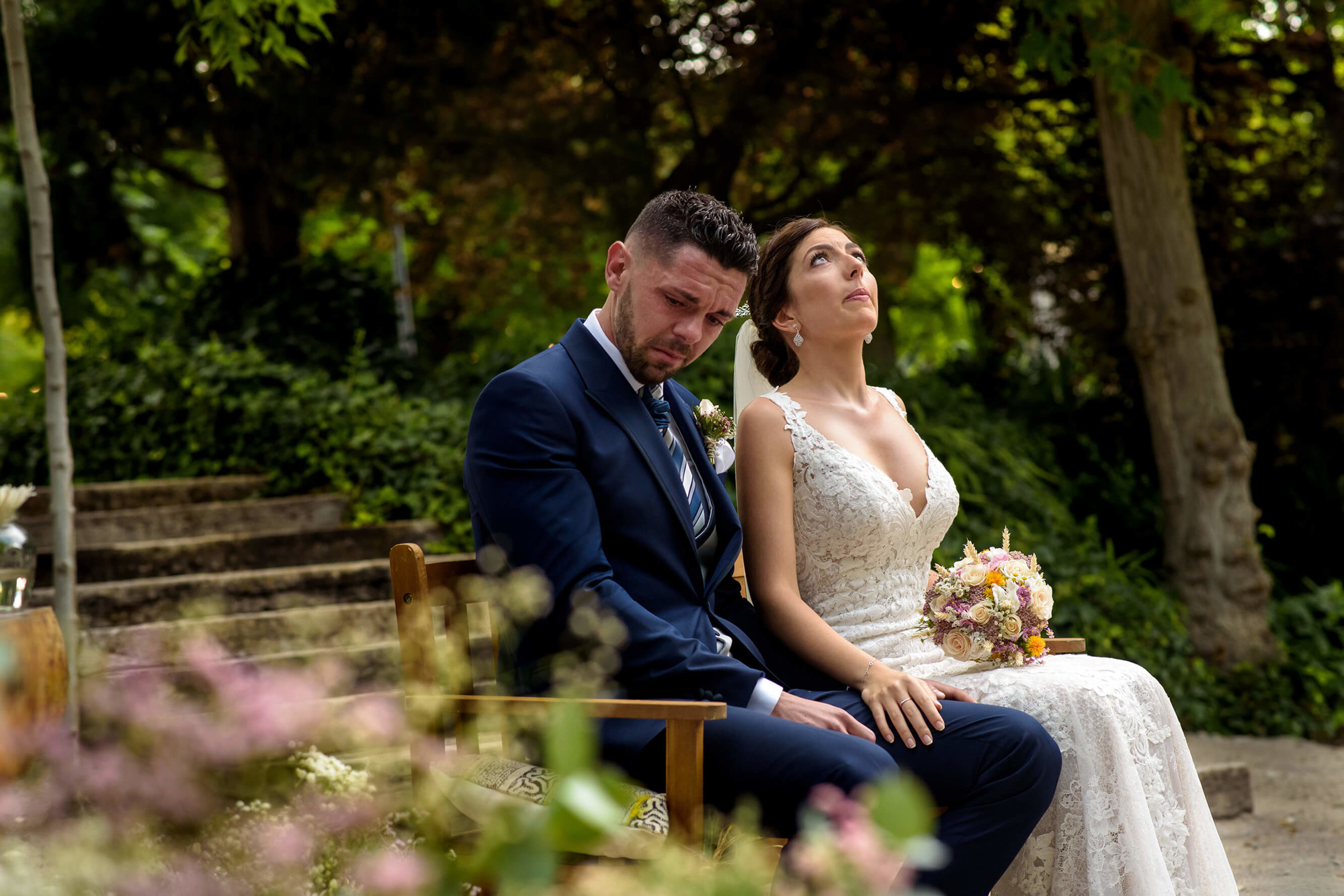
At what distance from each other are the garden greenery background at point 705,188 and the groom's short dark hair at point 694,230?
3.93 m

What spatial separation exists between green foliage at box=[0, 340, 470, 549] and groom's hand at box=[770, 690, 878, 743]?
4022 mm

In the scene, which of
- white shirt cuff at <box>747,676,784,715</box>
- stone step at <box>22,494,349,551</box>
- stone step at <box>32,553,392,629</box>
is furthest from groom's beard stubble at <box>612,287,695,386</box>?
stone step at <box>22,494,349,551</box>

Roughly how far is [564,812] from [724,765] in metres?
1.86

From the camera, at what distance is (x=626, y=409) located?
2.67 metres

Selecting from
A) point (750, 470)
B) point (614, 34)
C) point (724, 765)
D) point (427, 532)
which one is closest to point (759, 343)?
point (750, 470)

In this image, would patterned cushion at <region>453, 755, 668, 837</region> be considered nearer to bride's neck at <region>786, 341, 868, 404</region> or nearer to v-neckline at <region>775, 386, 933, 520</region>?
v-neckline at <region>775, 386, 933, 520</region>

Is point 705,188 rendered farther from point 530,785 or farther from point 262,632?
point 530,785

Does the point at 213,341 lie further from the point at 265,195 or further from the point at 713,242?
the point at 713,242

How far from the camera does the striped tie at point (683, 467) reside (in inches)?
110

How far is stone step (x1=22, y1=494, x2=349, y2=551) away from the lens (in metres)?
6.15

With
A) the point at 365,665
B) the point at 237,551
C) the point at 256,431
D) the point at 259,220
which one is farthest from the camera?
the point at 259,220

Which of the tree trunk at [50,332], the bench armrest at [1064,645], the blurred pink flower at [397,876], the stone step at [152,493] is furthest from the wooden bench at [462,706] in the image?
the stone step at [152,493]

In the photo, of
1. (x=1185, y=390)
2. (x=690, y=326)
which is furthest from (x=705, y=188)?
(x=690, y=326)

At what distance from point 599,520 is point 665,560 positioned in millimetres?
179
